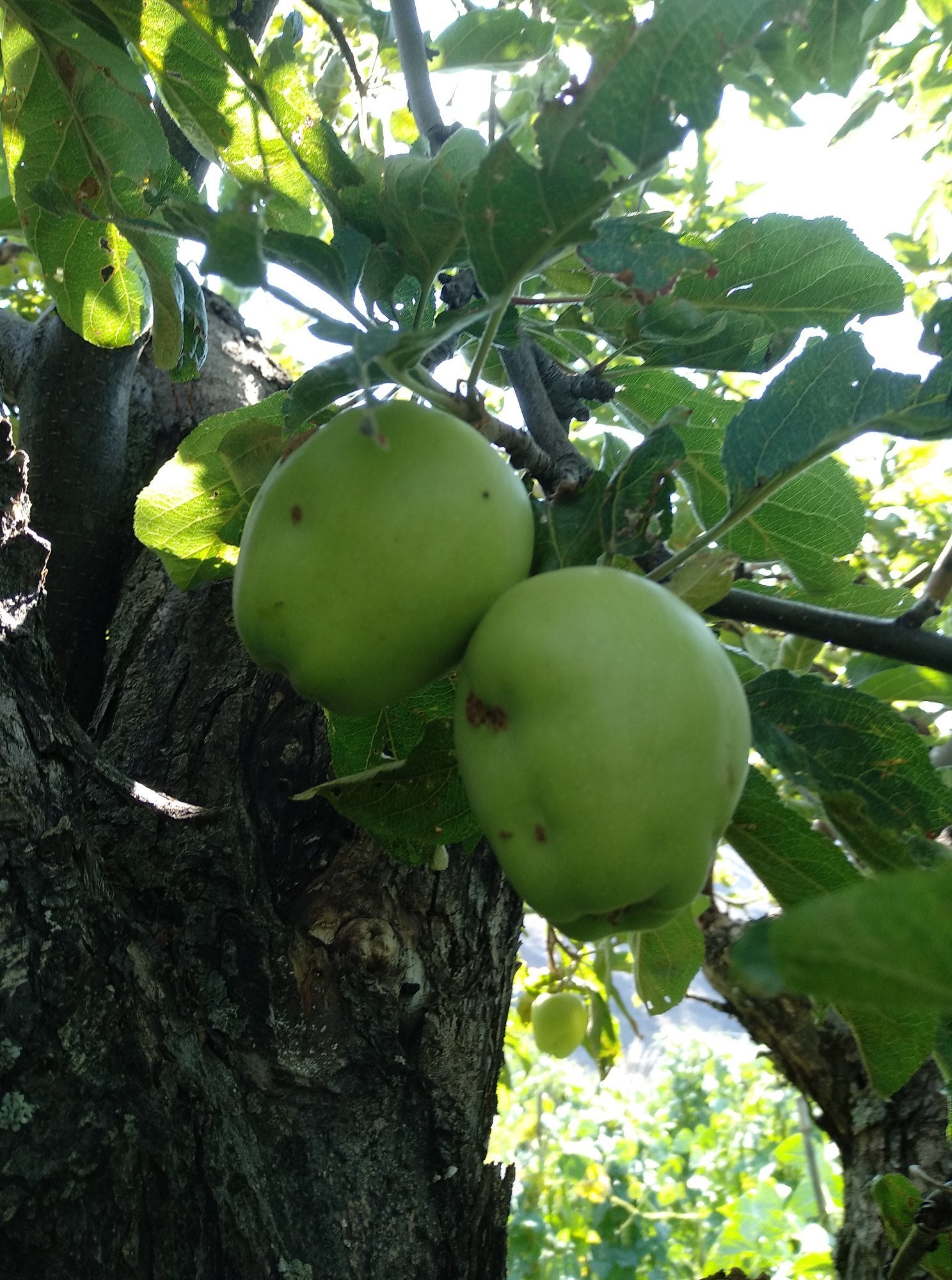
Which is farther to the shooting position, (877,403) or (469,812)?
(469,812)

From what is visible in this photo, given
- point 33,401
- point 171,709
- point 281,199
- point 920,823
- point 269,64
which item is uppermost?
point 269,64

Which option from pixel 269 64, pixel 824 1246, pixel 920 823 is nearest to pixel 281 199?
pixel 269 64

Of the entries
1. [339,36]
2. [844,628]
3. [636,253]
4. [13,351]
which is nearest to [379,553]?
[636,253]

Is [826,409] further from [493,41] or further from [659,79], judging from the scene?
[493,41]

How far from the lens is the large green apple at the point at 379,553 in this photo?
2.19ft

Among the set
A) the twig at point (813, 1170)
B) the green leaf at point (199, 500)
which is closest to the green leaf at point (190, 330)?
the green leaf at point (199, 500)

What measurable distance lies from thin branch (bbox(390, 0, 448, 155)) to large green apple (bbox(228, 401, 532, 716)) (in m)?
0.57

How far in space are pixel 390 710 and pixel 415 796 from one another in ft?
0.47

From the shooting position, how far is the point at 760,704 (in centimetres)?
88

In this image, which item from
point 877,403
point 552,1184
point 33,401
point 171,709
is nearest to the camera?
point 877,403

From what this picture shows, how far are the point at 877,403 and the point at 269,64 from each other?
0.70 metres

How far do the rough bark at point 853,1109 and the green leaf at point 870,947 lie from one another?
986mm

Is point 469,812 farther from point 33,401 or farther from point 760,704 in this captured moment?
point 33,401

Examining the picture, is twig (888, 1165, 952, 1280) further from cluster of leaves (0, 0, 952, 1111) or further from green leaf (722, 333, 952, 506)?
green leaf (722, 333, 952, 506)
